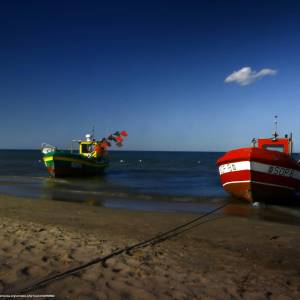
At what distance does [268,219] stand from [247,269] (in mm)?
6064

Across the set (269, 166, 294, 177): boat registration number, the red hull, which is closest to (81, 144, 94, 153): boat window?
the red hull

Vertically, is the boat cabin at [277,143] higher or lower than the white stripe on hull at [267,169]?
higher

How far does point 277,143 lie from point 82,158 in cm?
1753

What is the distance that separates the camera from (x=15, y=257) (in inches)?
210

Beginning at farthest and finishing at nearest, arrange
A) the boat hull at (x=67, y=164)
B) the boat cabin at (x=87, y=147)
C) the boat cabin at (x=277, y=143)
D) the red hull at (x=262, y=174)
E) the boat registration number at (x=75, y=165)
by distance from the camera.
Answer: the boat cabin at (x=87, y=147) → the boat registration number at (x=75, y=165) → the boat hull at (x=67, y=164) → the boat cabin at (x=277, y=143) → the red hull at (x=262, y=174)

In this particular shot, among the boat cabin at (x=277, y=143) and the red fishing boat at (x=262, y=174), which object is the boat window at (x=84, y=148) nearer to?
the boat cabin at (x=277, y=143)

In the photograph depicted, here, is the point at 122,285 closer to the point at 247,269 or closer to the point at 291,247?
the point at 247,269

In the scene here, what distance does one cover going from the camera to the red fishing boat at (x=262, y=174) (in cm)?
1301

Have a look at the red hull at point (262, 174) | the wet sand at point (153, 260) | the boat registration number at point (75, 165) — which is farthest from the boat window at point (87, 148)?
the wet sand at point (153, 260)

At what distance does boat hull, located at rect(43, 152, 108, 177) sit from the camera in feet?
89.2

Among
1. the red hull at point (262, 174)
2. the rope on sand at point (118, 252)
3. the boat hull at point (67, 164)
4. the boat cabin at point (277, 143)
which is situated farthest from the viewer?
the boat hull at point (67, 164)

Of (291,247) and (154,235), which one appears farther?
(154,235)

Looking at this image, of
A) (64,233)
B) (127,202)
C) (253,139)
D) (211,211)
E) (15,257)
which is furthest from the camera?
(253,139)

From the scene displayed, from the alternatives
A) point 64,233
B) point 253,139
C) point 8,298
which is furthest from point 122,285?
point 253,139
